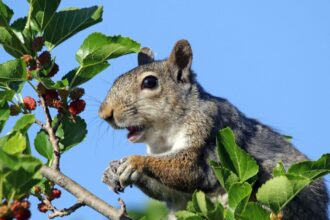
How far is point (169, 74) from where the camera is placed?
7246mm

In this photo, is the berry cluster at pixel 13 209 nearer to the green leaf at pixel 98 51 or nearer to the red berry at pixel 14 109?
the red berry at pixel 14 109

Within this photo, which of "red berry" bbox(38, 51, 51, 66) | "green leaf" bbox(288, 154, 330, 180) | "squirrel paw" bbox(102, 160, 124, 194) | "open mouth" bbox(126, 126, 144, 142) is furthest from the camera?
"open mouth" bbox(126, 126, 144, 142)

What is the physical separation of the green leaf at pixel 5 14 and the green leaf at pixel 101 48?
1.60ft

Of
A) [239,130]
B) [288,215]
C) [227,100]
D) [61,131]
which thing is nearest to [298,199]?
[288,215]

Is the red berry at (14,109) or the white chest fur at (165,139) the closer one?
the red berry at (14,109)

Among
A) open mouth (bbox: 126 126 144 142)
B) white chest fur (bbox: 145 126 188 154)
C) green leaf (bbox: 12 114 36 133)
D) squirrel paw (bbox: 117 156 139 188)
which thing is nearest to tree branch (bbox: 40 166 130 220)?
green leaf (bbox: 12 114 36 133)

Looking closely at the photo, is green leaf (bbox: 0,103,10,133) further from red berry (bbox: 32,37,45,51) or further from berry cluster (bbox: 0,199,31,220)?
berry cluster (bbox: 0,199,31,220)

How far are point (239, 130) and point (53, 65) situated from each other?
93.4 inches

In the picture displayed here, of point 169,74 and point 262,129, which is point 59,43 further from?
point 262,129

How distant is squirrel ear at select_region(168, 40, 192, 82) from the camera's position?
286 inches

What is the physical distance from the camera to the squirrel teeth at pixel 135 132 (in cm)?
666

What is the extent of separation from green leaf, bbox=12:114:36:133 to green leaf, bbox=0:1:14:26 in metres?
0.90

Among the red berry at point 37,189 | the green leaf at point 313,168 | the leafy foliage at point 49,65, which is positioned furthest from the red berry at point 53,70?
the green leaf at point 313,168

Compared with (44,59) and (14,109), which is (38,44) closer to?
(44,59)
